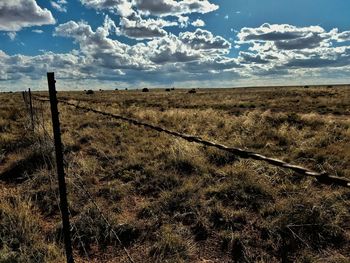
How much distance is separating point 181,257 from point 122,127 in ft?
35.1

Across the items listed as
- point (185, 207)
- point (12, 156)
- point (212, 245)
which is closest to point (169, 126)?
point (12, 156)

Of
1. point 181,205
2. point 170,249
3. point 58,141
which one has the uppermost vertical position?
point 58,141

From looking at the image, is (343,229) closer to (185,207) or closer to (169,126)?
(185,207)

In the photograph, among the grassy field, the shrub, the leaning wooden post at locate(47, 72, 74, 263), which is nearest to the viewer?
the leaning wooden post at locate(47, 72, 74, 263)

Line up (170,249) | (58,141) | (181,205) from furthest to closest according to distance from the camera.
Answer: (181,205) → (170,249) → (58,141)

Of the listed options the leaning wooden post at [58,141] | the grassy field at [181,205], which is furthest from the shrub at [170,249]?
the leaning wooden post at [58,141]

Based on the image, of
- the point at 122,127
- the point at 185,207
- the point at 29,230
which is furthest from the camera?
the point at 122,127

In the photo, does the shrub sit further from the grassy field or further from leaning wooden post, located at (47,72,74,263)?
leaning wooden post, located at (47,72,74,263)

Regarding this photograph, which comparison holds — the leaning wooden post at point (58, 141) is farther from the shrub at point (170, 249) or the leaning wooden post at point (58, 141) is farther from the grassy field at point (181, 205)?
the shrub at point (170, 249)

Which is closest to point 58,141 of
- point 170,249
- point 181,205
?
point 170,249

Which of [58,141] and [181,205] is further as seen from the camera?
[181,205]

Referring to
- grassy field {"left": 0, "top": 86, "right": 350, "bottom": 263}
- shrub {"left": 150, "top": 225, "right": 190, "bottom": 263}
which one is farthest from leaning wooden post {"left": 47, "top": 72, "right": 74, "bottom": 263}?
shrub {"left": 150, "top": 225, "right": 190, "bottom": 263}

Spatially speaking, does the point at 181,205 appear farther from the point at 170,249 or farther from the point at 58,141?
the point at 58,141

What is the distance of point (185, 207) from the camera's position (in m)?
6.48
